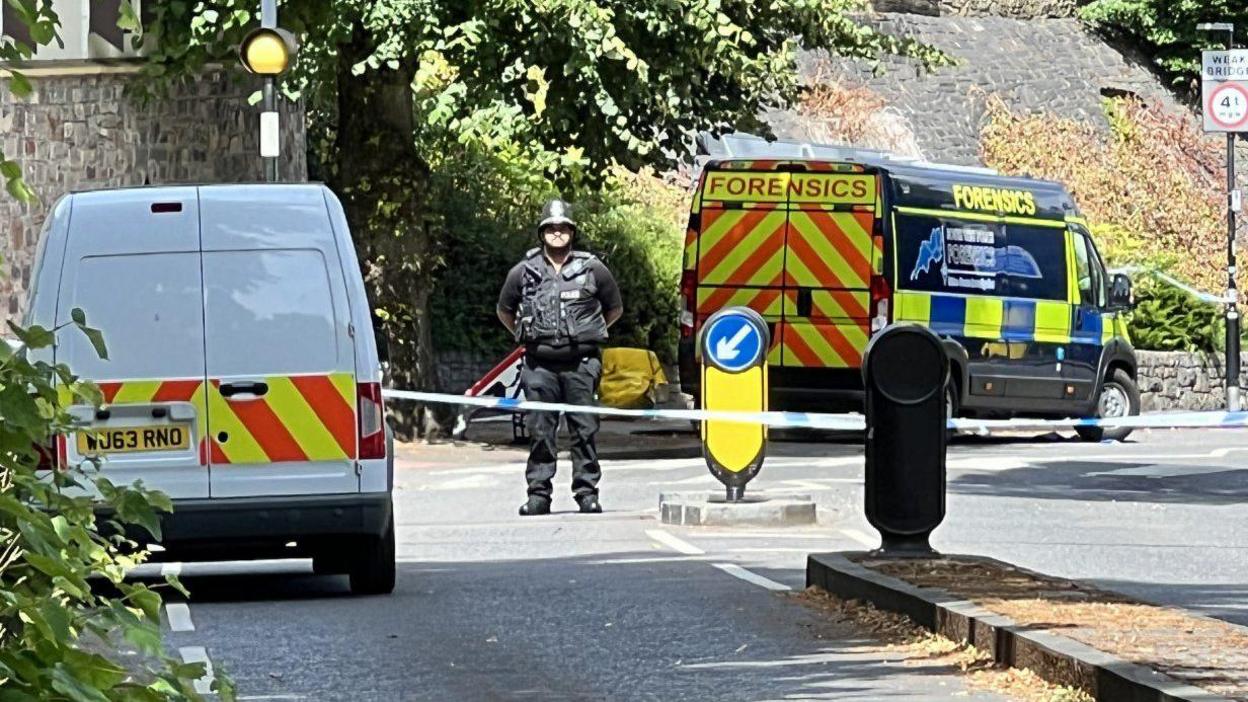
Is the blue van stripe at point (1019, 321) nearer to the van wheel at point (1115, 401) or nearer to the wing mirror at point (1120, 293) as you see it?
the wing mirror at point (1120, 293)

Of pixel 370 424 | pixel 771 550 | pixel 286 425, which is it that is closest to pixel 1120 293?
pixel 771 550

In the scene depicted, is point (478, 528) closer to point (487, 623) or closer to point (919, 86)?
point (487, 623)

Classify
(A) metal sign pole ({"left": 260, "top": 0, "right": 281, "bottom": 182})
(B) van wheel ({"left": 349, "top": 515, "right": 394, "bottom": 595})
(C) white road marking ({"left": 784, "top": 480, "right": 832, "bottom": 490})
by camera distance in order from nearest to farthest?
(B) van wheel ({"left": 349, "top": 515, "right": 394, "bottom": 595})
(C) white road marking ({"left": 784, "top": 480, "right": 832, "bottom": 490})
(A) metal sign pole ({"left": 260, "top": 0, "right": 281, "bottom": 182})

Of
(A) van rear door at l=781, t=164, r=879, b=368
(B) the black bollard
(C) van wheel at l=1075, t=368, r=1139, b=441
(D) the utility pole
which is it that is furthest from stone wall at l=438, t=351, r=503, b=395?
(B) the black bollard

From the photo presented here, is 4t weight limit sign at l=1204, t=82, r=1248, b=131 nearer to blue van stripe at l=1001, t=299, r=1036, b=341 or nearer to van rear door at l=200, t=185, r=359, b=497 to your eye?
blue van stripe at l=1001, t=299, r=1036, b=341

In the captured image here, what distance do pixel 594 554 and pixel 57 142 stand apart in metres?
15.6

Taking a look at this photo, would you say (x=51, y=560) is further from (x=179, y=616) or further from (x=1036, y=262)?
(x=1036, y=262)

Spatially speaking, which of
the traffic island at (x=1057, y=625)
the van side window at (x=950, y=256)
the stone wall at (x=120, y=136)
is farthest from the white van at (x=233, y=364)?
the stone wall at (x=120, y=136)

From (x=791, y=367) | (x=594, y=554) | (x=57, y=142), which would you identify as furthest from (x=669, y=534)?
(x=57, y=142)

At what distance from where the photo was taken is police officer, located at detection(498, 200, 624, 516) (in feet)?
55.1

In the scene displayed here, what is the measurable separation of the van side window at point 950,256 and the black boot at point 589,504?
9.19 m

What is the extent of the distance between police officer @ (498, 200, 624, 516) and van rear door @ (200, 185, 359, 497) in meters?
4.73

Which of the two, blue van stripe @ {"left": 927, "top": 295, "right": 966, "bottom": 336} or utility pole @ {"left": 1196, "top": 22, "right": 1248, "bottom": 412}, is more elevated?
utility pole @ {"left": 1196, "top": 22, "right": 1248, "bottom": 412}

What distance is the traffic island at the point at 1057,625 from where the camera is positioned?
26.6 ft
